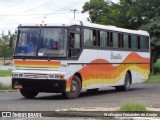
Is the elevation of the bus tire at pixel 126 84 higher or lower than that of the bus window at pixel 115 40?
lower

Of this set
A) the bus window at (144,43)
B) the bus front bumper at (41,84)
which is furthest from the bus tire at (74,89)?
the bus window at (144,43)

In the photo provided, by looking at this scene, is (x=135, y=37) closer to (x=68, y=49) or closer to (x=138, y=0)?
(x=68, y=49)

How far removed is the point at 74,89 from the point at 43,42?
2.39 metres

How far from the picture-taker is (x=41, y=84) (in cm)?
2031

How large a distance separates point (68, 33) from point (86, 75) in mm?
2563

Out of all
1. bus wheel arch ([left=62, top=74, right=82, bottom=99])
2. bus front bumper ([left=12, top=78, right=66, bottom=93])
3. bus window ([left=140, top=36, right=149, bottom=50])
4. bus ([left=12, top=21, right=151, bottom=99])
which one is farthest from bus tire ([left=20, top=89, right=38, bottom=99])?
bus window ([left=140, top=36, right=149, bottom=50])

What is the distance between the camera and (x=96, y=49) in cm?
2316

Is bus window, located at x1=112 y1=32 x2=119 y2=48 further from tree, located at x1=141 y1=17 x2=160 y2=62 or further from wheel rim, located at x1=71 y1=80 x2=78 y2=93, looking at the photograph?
tree, located at x1=141 y1=17 x2=160 y2=62

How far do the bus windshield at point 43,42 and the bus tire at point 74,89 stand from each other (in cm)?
145

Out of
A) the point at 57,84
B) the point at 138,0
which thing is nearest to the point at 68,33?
the point at 57,84

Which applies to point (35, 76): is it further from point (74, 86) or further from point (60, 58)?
point (74, 86)

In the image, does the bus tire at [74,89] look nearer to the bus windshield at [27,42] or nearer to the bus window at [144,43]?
the bus windshield at [27,42]

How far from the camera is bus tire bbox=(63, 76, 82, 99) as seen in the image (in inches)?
825

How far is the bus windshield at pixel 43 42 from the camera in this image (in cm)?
2036
